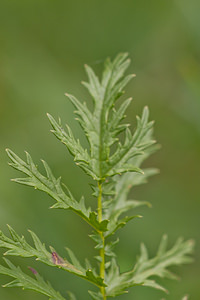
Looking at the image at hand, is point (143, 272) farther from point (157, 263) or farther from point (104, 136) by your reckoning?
point (104, 136)

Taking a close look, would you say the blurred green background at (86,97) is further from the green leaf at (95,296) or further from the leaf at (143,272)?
the green leaf at (95,296)

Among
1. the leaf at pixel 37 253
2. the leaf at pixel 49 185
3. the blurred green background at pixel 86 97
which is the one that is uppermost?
the blurred green background at pixel 86 97

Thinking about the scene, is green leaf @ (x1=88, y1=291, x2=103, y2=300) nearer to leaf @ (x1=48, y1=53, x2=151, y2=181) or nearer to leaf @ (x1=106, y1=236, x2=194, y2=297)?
leaf @ (x1=106, y1=236, x2=194, y2=297)

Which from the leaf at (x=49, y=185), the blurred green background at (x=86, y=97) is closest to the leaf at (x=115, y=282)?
the leaf at (x=49, y=185)

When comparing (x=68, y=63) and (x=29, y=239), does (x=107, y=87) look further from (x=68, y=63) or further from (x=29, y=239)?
(x=68, y=63)

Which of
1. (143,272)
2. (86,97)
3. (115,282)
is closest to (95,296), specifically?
(115,282)

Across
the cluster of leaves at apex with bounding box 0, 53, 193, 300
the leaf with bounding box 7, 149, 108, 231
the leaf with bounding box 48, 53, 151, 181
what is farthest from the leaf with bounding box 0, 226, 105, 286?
the leaf with bounding box 48, 53, 151, 181
